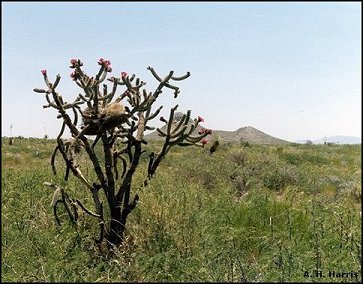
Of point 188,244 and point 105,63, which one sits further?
point 105,63

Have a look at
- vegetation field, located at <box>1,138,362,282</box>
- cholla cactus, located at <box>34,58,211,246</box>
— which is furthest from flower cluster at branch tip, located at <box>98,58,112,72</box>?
vegetation field, located at <box>1,138,362,282</box>

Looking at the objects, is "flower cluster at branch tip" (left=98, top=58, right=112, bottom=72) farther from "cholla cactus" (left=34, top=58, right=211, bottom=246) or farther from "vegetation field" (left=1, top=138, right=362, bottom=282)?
"vegetation field" (left=1, top=138, right=362, bottom=282)

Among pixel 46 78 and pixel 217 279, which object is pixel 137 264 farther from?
pixel 46 78

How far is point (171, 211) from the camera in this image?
4332mm

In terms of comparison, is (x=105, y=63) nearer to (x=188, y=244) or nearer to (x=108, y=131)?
(x=108, y=131)

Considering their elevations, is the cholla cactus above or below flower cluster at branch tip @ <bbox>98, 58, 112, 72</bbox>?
below

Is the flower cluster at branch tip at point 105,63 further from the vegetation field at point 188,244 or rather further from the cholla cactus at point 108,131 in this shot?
the vegetation field at point 188,244

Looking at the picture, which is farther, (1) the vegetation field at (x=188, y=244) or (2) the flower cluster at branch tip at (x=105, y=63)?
(2) the flower cluster at branch tip at (x=105, y=63)

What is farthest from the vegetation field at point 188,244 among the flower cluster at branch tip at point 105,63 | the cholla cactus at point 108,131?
the flower cluster at branch tip at point 105,63

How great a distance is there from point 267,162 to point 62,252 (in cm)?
853

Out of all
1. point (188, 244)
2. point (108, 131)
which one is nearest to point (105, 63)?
point (108, 131)

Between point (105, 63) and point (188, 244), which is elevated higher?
point (105, 63)

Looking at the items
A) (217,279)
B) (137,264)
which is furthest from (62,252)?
(217,279)

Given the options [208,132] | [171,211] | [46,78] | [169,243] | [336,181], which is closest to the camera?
[169,243]
